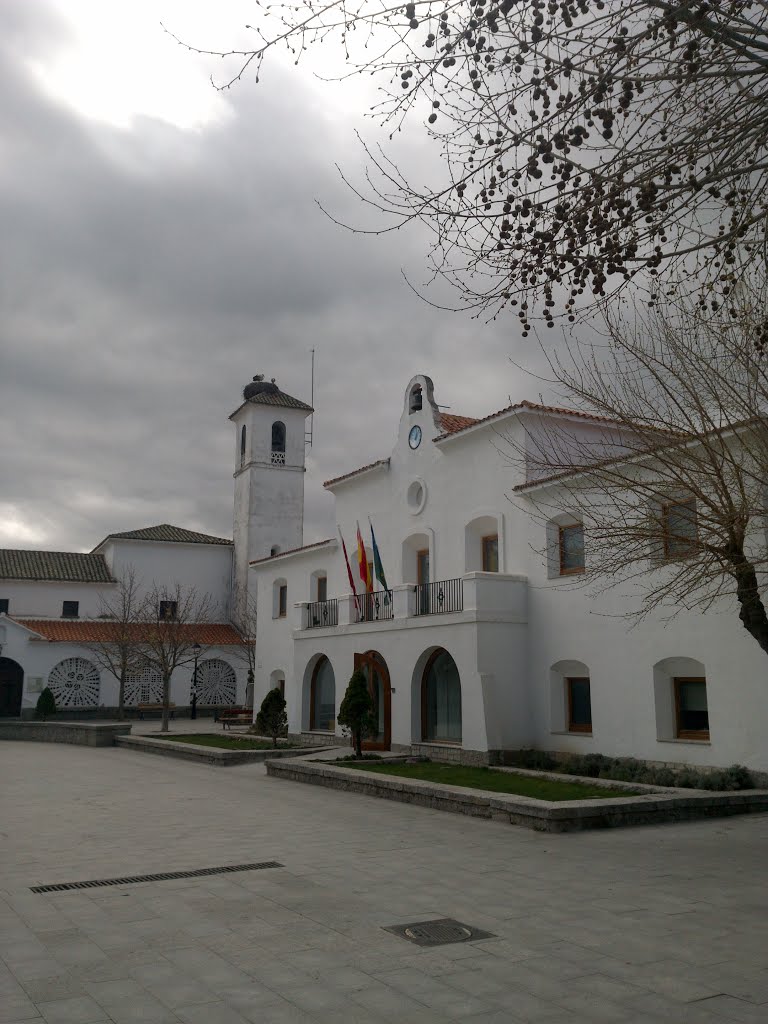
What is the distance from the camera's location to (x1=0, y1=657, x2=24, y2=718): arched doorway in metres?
37.6

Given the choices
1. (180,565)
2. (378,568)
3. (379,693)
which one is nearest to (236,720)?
(379,693)

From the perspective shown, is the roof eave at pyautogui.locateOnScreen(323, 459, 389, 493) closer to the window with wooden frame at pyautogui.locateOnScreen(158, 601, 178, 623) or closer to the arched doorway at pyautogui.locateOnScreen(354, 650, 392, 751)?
the arched doorway at pyautogui.locateOnScreen(354, 650, 392, 751)

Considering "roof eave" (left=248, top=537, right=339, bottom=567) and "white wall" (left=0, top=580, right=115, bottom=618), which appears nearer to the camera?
"roof eave" (left=248, top=537, right=339, bottom=567)

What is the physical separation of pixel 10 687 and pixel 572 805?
32.9m

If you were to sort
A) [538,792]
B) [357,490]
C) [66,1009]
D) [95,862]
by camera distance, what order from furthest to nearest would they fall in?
[357,490] < [538,792] < [95,862] < [66,1009]

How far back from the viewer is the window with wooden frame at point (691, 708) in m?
15.2

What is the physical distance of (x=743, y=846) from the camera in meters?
9.77

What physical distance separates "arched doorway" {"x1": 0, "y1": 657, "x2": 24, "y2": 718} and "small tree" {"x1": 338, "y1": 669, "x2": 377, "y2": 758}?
2361 centimetres

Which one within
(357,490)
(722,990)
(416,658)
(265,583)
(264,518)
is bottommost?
(722,990)

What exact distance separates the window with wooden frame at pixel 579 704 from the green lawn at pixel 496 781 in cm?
231

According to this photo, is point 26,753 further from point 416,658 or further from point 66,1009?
point 66,1009

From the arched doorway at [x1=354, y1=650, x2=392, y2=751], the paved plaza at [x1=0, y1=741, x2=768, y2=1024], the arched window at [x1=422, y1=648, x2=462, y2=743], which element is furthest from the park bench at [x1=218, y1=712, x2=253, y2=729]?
the paved plaza at [x1=0, y1=741, x2=768, y2=1024]

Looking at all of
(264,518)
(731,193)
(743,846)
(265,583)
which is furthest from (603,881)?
(264,518)

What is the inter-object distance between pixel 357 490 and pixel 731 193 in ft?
62.7
